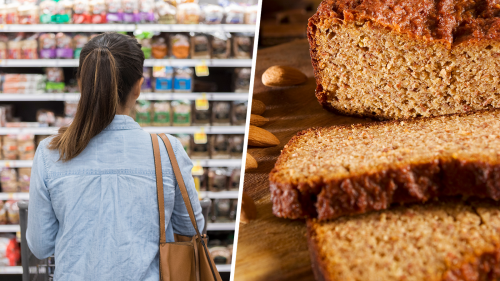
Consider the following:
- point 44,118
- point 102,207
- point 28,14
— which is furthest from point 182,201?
point 28,14

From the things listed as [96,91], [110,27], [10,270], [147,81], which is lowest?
[10,270]

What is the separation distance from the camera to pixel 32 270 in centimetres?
227

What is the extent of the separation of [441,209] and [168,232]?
3.32 feet

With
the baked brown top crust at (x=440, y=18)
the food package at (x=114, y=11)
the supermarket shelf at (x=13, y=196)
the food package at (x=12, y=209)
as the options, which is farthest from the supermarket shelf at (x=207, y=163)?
the baked brown top crust at (x=440, y=18)

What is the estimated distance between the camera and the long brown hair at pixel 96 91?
1.38 meters

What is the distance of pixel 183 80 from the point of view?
115 inches

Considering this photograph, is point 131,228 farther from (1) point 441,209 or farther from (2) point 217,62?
(2) point 217,62

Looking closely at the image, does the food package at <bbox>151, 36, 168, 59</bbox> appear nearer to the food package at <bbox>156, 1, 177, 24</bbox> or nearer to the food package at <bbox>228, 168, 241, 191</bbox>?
the food package at <bbox>156, 1, 177, 24</bbox>

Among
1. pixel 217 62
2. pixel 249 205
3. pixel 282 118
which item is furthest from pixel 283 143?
pixel 217 62

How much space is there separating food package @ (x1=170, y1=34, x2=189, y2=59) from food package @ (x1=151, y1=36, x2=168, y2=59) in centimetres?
6

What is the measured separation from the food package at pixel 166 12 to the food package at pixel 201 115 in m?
0.66

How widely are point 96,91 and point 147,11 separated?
1.56 meters

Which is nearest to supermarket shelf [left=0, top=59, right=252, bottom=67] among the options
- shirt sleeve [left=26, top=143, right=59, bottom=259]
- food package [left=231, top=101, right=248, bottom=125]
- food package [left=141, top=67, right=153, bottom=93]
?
food package [left=141, top=67, right=153, bottom=93]

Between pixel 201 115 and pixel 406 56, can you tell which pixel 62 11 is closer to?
pixel 201 115
